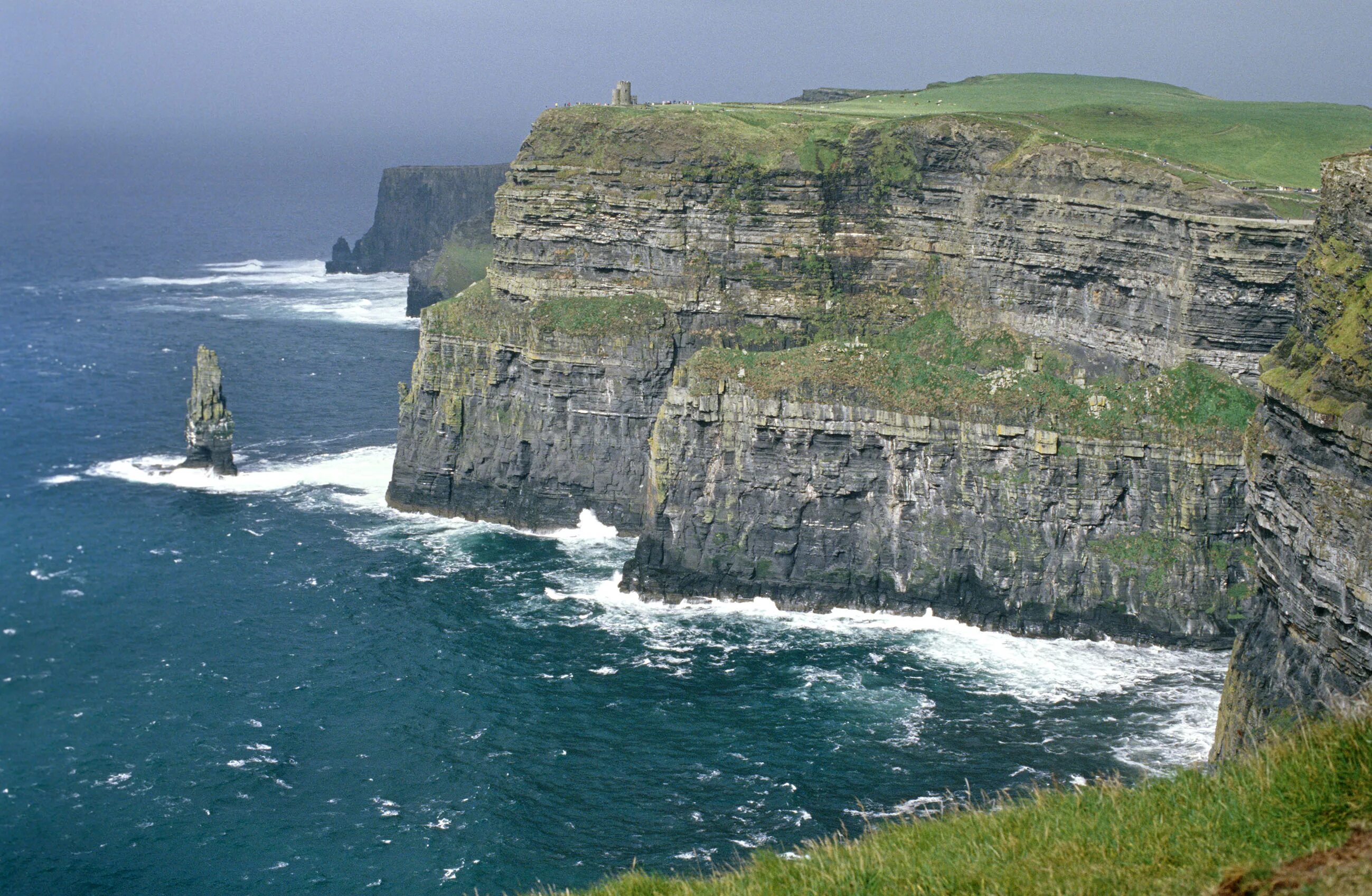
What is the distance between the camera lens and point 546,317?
285 ft

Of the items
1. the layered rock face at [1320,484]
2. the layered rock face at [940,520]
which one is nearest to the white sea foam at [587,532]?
the layered rock face at [940,520]

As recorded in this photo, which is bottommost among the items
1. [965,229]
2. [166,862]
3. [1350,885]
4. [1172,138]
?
[166,862]

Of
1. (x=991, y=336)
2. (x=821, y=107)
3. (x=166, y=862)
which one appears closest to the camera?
(x=166, y=862)

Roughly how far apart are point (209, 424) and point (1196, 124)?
68.4 m

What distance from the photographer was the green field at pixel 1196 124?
275 ft

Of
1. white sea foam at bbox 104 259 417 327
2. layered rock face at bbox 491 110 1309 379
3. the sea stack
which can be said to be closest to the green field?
layered rock face at bbox 491 110 1309 379

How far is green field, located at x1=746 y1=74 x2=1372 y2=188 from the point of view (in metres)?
83.7

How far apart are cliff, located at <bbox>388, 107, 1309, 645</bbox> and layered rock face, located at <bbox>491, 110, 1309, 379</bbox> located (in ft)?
0.53

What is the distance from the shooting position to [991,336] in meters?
80.6

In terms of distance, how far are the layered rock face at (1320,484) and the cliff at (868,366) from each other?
37862mm

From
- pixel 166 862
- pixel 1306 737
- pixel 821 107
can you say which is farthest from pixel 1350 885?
pixel 821 107

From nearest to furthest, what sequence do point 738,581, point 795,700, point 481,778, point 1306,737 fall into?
point 1306,737, point 481,778, point 795,700, point 738,581

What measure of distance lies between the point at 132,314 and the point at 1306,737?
15120cm

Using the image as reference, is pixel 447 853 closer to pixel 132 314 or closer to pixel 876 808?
pixel 876 808
